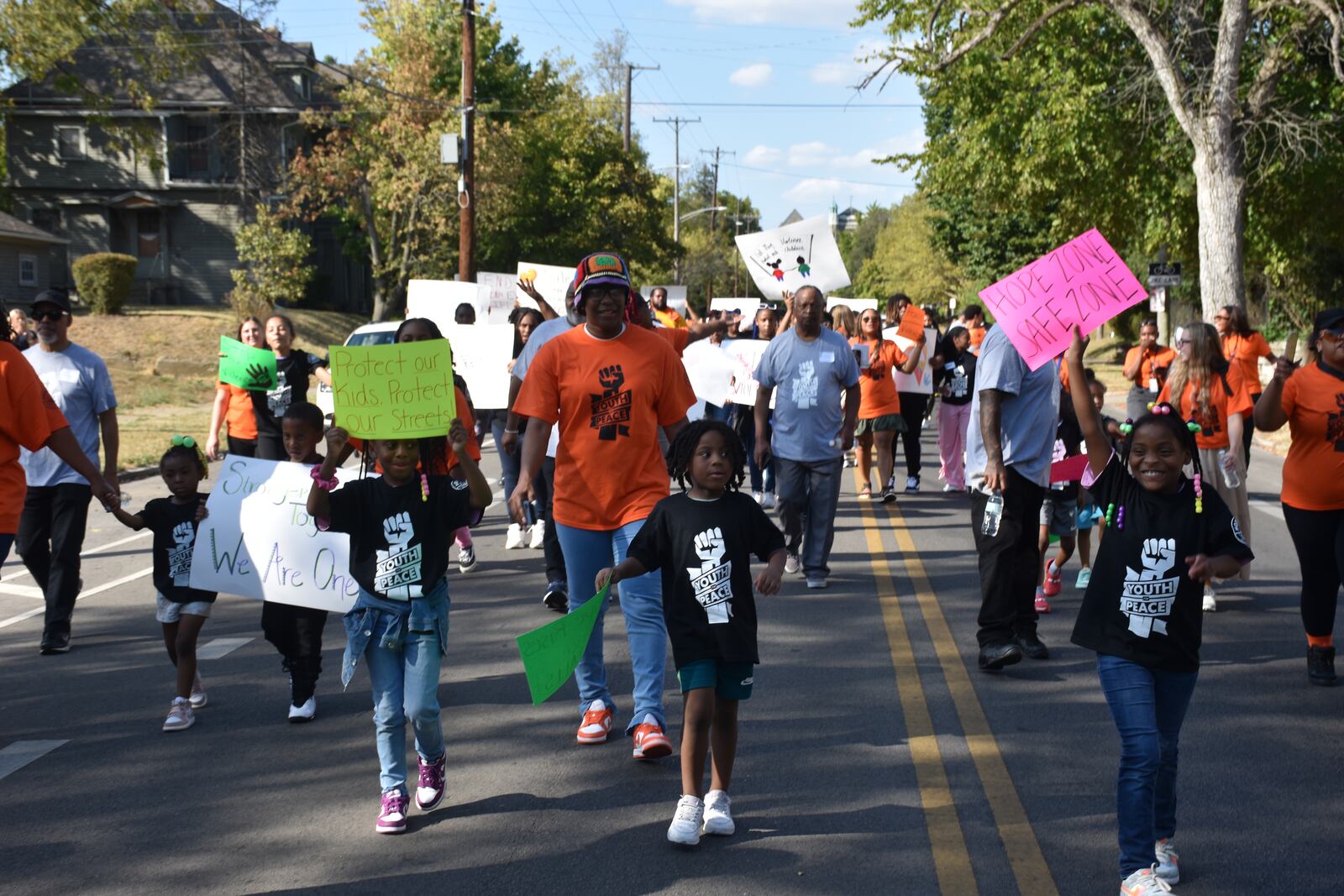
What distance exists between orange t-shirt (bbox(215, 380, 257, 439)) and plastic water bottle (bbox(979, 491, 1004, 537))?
196 inches

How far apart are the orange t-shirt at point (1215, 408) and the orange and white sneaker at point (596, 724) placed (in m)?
4.50

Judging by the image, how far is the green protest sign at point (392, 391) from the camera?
202 inches

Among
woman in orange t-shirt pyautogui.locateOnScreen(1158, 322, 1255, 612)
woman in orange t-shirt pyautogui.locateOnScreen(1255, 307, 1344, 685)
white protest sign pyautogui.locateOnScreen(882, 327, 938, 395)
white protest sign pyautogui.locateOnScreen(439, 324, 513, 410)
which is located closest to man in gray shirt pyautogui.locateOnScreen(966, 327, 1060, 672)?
woman in orange t-shirt pyautogui.locateOnScreen(1255, 307, 1344, 685)

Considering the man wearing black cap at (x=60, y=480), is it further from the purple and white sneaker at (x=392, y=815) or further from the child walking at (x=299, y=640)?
the purple and white sneaker at (x=392, y=815)

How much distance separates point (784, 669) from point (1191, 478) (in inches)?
123

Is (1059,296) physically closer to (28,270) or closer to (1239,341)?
(1239,341)

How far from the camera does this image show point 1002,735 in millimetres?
6094

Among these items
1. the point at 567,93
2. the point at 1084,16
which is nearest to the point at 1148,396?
the point at 1084,16

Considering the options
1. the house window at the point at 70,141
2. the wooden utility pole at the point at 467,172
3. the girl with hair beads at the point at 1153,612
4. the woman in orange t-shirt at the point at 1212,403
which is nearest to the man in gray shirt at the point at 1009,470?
the woman in orange t-shirt at the point at 1212,403

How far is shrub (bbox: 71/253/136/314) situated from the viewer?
126 ft

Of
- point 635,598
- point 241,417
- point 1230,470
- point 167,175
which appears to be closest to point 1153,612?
point 635,598

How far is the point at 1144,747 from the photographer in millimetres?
4328

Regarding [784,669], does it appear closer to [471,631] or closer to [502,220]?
[471,631]

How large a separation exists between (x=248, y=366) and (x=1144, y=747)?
6641mm
